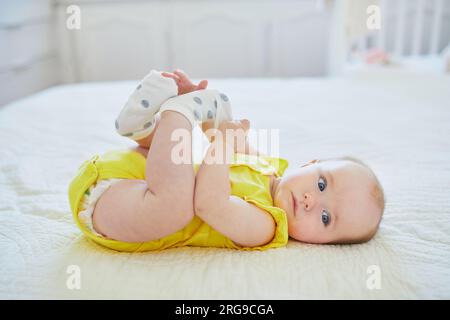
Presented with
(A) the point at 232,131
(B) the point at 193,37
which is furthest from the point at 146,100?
(B) the point at 193,37

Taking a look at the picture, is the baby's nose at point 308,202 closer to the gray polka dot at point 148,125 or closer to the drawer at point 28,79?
the gray polka dot at point 148,125

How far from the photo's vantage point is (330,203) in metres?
0.90

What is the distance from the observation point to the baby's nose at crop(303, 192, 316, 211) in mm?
903

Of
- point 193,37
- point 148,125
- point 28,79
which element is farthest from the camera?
point 193,37

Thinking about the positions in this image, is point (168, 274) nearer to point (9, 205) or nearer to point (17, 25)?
point (9, 205)

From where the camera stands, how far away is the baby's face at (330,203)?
87 cm

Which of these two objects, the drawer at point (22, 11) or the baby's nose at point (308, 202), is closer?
the baby's nose at point (308, 202)

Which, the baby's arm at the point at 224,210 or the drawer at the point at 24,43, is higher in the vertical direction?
the drawer at the point at 24,43

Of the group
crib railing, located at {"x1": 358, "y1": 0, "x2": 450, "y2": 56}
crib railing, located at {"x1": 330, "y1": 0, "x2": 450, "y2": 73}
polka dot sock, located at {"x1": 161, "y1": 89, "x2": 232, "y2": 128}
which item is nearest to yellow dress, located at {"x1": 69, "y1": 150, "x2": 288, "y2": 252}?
polka dot sock, located at {"x1": 161, "y1": 89, "x2": 232, "y2": 128}

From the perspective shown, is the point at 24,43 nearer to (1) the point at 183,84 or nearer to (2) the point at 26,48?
(2) the point at 26,48

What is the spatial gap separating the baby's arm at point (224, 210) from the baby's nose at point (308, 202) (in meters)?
0.09

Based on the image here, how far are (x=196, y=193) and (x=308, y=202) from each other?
0.22 metres

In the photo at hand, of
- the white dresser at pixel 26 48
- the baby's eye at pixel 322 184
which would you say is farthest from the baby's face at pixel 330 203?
the white dresser at pixel 26 48

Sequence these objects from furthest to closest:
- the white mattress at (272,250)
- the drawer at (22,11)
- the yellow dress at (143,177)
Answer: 1. the drawer at (22,11)
2. the yellow dress at (143,177)
3. the white mattress at (272,250)
